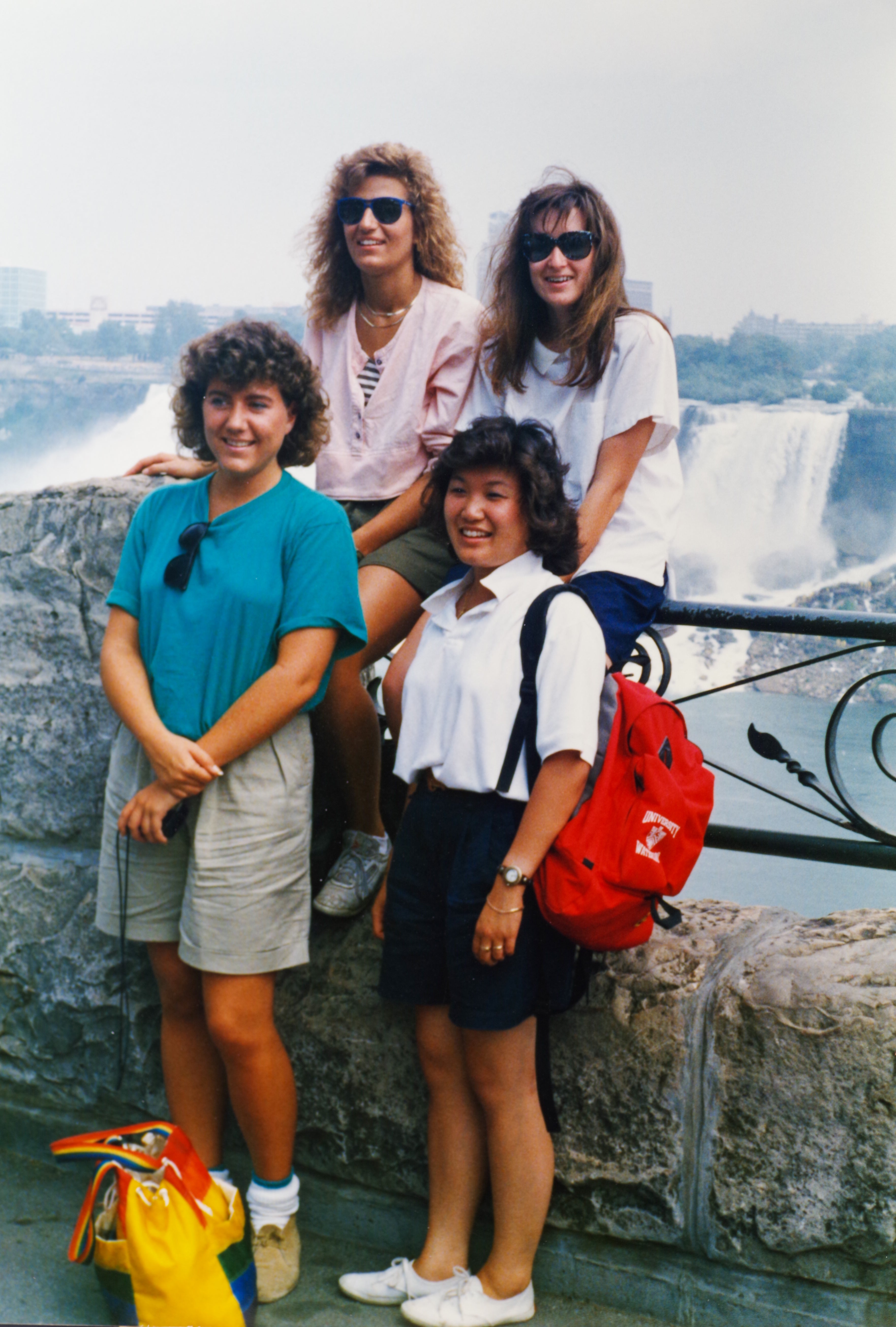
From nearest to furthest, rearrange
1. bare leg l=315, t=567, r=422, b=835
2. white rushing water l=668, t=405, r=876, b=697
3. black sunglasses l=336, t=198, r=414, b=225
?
bare leg l=315, t=567, r=422, b=835 < black sunglasses l=336, t=198, r=414, b=225 < white rushing water l=668, t=405, r=876, b=697

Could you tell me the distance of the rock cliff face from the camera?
61.6 inches

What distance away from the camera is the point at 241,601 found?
5.24ft

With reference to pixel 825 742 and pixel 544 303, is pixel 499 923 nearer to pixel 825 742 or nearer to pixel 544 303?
pixel 825 742

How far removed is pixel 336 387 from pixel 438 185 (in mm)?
408

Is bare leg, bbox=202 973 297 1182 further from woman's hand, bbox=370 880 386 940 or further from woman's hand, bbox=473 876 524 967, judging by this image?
woman's hand, bbox=473 876 524 967

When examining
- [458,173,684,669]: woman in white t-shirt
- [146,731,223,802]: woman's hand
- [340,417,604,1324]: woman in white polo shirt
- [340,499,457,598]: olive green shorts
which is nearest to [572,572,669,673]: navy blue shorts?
[458,173,684,669]: woman in white t-shirt

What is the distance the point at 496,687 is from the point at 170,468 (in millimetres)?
837

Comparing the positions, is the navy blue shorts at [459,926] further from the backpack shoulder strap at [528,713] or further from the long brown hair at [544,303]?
the long brown hair at [544,303]

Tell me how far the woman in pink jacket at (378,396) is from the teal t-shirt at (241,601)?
0.64 ft

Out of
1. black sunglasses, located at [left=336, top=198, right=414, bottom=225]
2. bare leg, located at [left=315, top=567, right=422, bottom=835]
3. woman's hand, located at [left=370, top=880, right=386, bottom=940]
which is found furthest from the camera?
black sunglasses, located at [left=336, top=198, right=414, bottom=225]

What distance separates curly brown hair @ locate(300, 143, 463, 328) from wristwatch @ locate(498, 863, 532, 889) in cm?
111

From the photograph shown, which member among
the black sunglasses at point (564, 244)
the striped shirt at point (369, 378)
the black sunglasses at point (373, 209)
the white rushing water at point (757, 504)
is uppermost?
the black sunglasses at point (373, 209)

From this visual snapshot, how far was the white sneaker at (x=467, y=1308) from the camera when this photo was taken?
62.4 inches

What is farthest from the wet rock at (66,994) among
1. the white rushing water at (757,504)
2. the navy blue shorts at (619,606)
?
the white rushing water at (757,504)
